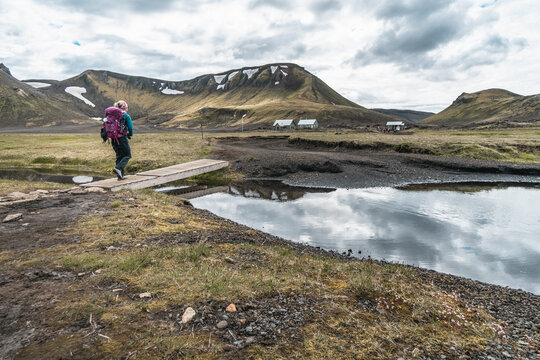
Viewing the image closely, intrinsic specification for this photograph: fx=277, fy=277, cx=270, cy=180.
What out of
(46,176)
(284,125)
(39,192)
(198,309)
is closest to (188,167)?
(39,192)

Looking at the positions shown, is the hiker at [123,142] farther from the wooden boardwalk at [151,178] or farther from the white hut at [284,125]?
the white hut at [284,125]

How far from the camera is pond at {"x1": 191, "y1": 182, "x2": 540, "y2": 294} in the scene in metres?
10.6

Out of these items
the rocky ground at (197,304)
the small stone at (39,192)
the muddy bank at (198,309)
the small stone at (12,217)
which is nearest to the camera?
the muddy bank at (198,309)

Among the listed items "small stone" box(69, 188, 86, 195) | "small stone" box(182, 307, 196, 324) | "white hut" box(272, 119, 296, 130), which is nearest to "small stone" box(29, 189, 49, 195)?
"small stone" box(69, 188, 86, 195)

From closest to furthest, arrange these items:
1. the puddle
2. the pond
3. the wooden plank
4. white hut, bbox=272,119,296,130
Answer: the pond → the wooden plank → the puddle → white hut, bbox=272,119,296,130

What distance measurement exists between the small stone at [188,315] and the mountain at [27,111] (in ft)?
630

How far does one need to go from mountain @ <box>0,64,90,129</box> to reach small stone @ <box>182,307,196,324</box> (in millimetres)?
192045

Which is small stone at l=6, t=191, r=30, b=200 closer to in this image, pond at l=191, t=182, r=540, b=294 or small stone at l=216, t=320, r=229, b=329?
pond at l=191, t=182, r=540, b=294

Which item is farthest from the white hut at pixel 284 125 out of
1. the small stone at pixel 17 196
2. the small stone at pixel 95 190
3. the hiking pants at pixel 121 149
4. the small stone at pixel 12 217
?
the small stone at pixel 12 217

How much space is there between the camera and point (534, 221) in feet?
49.2

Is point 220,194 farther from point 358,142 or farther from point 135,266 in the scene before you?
point 358,142

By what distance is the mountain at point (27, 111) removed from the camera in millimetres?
153750

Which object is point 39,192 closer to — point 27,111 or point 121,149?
point 121,149

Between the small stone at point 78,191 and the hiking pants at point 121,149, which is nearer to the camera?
the small stone at point 78,191
